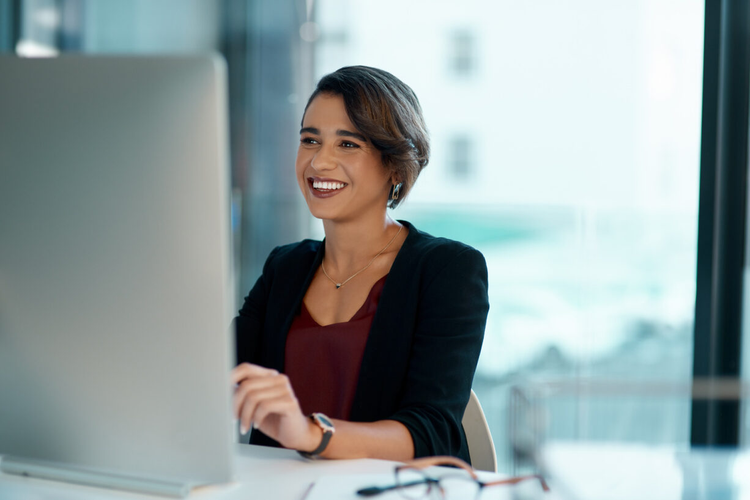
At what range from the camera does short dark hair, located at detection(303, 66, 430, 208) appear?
1377 mm

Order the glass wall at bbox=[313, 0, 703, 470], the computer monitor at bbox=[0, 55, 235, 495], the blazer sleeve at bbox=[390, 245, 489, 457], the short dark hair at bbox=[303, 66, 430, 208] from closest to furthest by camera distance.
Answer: the computer monitor at bbox=[0, 55, 235, 495] < the blazer sleeve at bbox=[390, 245, 489, 457] < the short dark hair at bbox=[303, 66, 430, 208] < the glass wall at bbox=[313, 0, 703, 470]

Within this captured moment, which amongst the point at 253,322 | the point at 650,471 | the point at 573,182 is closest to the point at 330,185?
the point at 253,322

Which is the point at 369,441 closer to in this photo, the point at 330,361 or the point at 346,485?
the point at 346,485

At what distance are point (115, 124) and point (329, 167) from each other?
79 centimetres

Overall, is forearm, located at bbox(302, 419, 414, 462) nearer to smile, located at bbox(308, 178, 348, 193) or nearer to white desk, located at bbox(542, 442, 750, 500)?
white desk, located at bbox(542, 442, 750, 500)

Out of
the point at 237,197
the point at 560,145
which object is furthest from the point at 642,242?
the point at 237,197

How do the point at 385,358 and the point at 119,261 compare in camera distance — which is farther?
the point at 385,358

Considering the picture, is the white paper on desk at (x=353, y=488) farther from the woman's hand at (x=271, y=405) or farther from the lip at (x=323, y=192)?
the lip at (x=323, y=192)

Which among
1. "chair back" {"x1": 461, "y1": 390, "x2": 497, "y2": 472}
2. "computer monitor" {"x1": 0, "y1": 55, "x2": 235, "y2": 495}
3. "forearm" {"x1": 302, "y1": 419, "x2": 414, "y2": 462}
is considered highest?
"computer monitor" {"x1": 0, "y1": 55, "x2": 235, "y2": 495}

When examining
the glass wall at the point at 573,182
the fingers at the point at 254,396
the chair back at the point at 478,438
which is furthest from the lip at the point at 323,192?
the glass wall at the point at 573,182

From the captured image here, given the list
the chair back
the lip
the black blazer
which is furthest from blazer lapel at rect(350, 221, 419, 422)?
the lip

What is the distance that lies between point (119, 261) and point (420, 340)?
0.70 meters

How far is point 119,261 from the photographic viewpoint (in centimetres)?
65

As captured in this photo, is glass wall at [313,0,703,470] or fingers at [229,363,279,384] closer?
fingers at [229,363,279,384]
